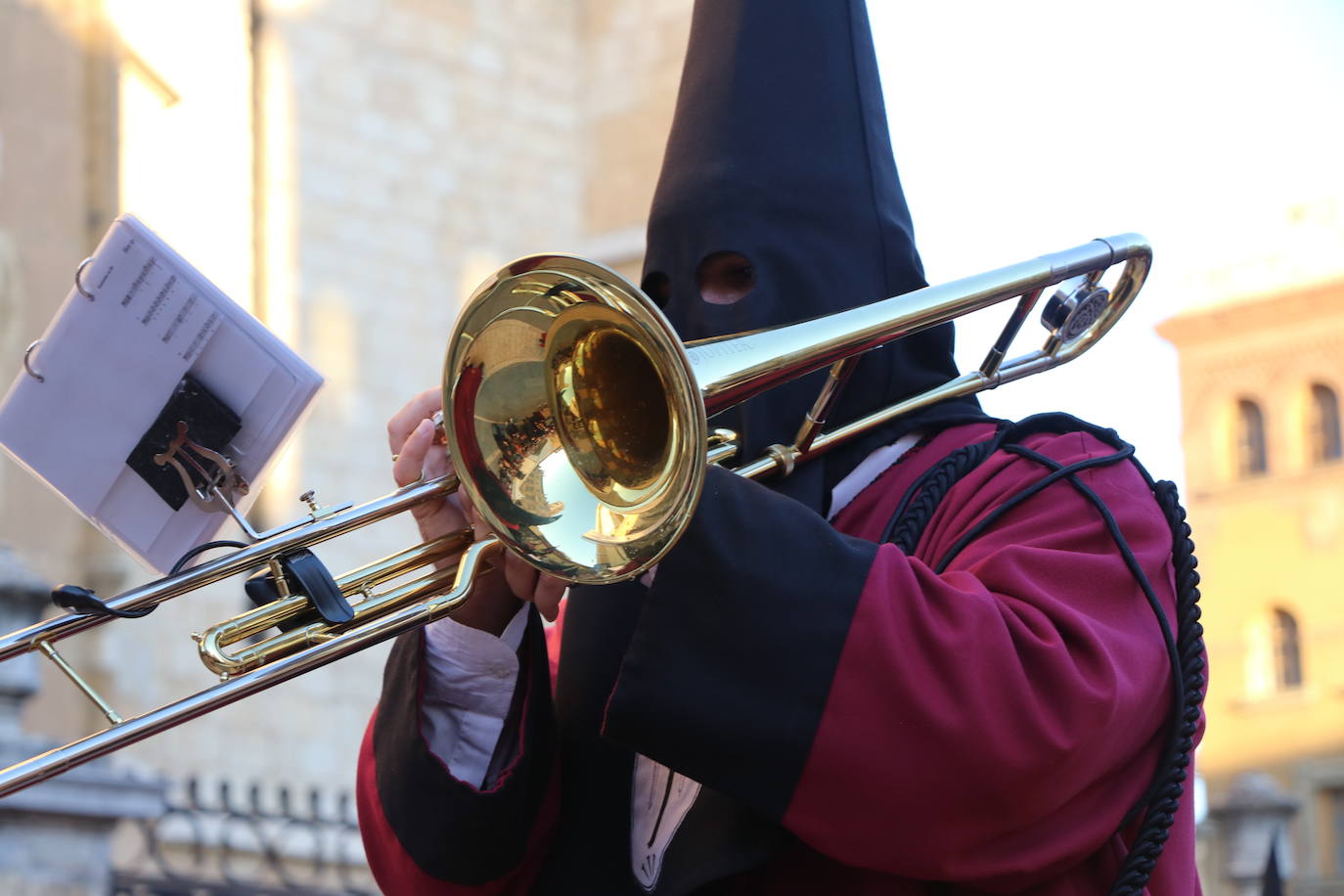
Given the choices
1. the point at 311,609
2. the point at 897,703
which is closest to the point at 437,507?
Result: the point at 311,609

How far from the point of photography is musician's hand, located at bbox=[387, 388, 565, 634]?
258 centimetres

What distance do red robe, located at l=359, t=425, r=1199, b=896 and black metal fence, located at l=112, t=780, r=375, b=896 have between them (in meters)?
3.90

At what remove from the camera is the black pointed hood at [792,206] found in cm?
260

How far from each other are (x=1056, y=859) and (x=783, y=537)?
1.74ft

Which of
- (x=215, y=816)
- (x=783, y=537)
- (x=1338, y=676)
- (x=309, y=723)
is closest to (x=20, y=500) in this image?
(x=309, y=723)

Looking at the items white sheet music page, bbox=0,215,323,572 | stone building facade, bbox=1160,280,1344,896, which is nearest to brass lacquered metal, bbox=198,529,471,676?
white sheet music page, bbox=0,215,323,572

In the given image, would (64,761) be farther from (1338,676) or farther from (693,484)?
(1338,676)

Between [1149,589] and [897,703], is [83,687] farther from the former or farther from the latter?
[1149,589]

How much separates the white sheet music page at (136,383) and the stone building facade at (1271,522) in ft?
102

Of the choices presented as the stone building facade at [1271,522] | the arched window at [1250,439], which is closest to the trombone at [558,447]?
the stone building facade at [1271,522]

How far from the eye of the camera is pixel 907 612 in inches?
83.4

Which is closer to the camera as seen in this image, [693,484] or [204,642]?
[693,484]

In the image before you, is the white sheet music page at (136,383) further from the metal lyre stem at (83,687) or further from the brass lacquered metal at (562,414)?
the brass lacquered metal at (562,414)

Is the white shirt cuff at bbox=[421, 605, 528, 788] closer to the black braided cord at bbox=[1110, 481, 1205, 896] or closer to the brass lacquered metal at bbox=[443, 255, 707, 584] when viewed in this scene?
the brass lacquered metal at bbox=[443, 255, 707, 584]
